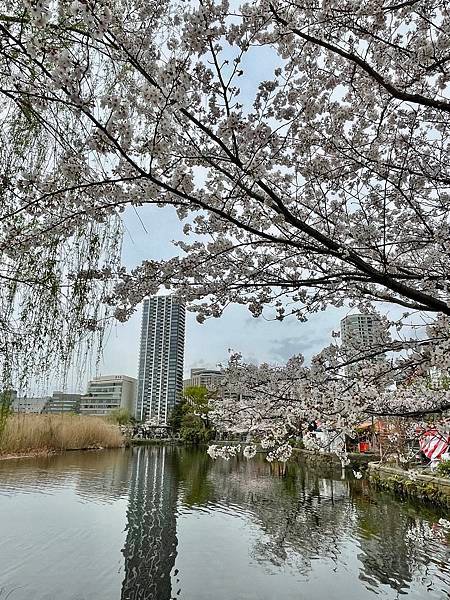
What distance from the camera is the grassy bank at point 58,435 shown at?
14.5m

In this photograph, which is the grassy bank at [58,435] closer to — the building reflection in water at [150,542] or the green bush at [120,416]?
the building reflection in water at [150,542]

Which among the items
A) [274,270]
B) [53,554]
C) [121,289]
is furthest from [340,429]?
[53,554]

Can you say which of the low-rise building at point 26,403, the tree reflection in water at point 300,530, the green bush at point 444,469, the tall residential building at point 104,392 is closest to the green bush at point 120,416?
the tall residential building at point 104,392

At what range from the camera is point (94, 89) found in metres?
1.63

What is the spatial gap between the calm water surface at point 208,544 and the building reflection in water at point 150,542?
0.02 m

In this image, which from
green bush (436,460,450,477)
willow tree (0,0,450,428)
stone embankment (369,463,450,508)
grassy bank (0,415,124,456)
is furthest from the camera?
grassy bank (0,415,124,456)

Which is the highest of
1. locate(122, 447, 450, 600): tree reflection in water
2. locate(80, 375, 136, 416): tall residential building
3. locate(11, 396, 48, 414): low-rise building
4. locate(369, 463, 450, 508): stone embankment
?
locate(80, 375, 136, 416): tall residential building

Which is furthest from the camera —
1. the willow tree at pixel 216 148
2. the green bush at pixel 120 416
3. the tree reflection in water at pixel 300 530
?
the green bush at pixel 120 416

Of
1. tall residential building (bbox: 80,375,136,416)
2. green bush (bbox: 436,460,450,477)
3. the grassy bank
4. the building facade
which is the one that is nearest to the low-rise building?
the building facade

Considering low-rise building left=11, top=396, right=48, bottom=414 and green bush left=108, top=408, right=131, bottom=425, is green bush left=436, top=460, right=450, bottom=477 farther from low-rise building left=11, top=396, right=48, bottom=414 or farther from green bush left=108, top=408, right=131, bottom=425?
green bush left=108, top=408, right=131, bottom=425

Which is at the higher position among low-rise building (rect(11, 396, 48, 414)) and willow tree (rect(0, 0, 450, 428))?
willow tree (rect(0, 0, 450, 428))

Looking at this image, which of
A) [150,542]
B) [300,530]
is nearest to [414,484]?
[300,530]

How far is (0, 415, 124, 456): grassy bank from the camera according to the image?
1454cm

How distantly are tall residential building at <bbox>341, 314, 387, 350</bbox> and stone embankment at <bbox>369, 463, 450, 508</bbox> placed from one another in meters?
3.97
